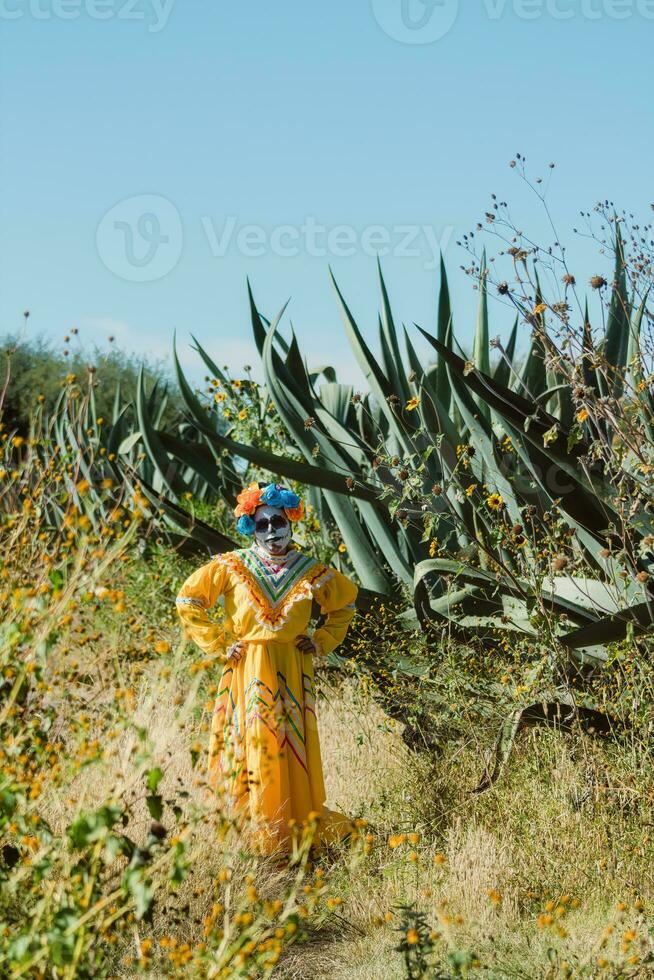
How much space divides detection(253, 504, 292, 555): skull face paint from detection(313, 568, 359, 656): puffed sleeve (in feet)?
0.78

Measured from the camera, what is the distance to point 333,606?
499cm

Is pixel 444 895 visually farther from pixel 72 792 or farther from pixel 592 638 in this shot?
pixel 72 792

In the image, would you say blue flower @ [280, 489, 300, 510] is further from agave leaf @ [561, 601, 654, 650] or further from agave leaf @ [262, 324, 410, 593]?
agave leaf @ [561, 601, 654, 650]

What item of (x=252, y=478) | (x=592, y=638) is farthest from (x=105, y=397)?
(x=592, y=638)

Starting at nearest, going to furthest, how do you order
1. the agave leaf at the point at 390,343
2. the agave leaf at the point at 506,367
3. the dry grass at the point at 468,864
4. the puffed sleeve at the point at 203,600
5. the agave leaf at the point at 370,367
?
the dry grass at the point at 468,864
the puffed sleeve at the point at 203,600
the agave leaf at the point at 370,367
the agave leaf at the point at 390,343
the agave leaf at the point at 506,367

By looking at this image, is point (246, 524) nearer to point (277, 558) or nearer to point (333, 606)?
point (277, 558)

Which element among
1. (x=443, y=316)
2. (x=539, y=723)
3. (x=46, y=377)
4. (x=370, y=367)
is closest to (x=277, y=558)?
(x=370, y=367)

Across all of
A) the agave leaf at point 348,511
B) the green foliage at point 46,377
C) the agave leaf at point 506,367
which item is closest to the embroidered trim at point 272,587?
the agave leaf at point 348,511

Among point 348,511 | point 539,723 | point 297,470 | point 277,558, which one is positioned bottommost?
point 539,723

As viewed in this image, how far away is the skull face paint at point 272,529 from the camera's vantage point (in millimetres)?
4918

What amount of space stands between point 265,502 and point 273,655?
65cm

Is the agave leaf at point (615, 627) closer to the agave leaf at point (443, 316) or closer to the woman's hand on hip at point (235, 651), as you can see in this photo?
the woman's hand on hip at point (235, 651)

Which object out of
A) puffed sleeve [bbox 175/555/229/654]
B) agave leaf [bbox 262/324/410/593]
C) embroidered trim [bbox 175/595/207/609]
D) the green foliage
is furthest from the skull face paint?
the green foliage

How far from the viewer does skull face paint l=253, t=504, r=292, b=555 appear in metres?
4.92
